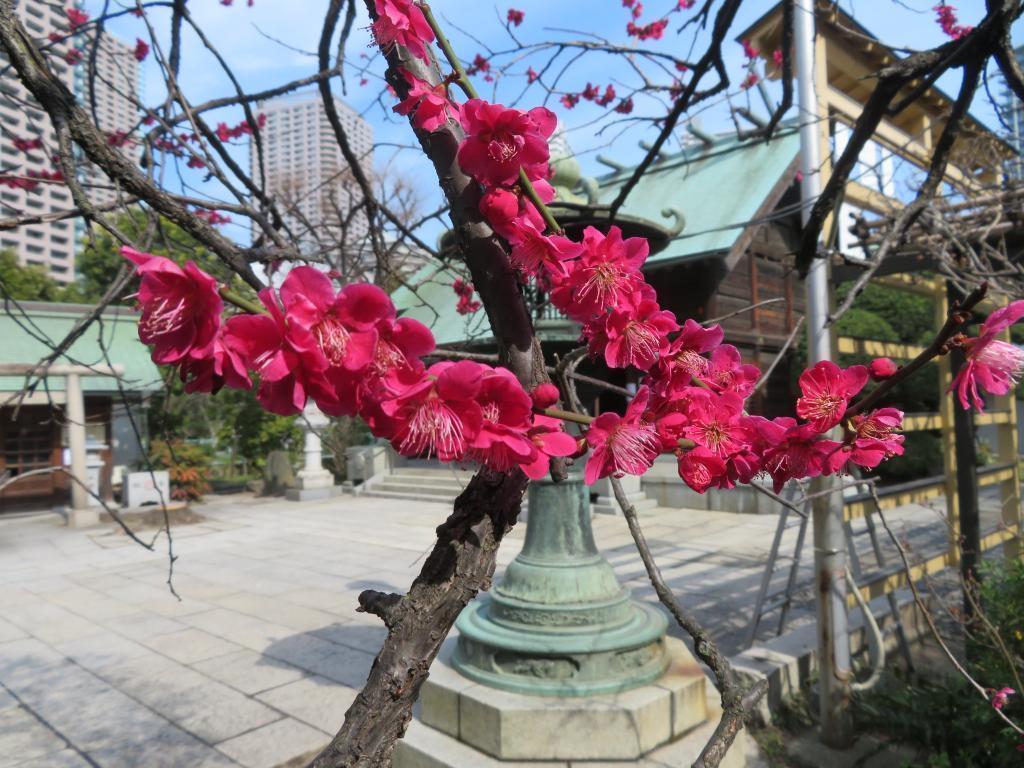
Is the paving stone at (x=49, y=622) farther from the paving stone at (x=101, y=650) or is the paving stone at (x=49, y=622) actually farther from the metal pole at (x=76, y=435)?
the metal pole at (x=76, y=435)

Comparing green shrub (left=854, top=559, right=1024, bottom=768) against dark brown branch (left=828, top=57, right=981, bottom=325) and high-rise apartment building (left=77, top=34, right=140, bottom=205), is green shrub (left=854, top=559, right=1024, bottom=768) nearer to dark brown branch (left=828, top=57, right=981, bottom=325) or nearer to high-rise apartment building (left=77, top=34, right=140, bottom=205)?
dark brown branch (left=828, top=57, right=981, bottom=325)

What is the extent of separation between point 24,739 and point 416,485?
9.24m

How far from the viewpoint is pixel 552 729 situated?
8.84ft

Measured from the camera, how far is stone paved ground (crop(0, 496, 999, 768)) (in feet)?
11.5

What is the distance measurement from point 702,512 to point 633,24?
7.01m

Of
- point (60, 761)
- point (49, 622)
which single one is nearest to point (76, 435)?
point (49, 622)

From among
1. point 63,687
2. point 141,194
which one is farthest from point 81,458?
point 141,194

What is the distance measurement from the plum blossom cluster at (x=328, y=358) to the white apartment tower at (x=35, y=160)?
5.37 ft

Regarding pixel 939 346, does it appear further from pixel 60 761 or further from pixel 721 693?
pixel 60 761

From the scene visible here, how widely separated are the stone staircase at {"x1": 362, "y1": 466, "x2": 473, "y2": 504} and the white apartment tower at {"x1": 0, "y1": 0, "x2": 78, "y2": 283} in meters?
6.67

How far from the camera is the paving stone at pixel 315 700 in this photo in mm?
3564

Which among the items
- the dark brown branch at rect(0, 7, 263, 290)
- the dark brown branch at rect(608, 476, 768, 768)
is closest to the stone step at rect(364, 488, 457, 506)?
the dark brown branch at rect(0, 7, 263, 290)

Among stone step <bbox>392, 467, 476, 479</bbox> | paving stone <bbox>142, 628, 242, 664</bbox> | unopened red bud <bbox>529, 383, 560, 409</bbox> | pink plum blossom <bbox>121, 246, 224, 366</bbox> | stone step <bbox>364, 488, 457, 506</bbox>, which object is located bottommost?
paving stone <bbox>142, 628, 242, 664</bbox>

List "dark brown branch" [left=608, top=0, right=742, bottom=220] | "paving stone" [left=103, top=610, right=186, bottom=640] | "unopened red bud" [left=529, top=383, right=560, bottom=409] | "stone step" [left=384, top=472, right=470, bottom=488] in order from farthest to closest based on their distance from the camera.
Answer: "stone step" [left=384, top=472, right=470, bottom=488] < "paving stone" [left=103, top=610, right=186, bottom=640] < "dark brown branch" [left=608, top=0, right=742, bottom=220] < "unopened red bud" [left=529, top=383, right=560, bottom=409]
